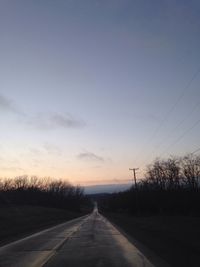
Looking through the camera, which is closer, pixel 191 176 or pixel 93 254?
pixel 93 254

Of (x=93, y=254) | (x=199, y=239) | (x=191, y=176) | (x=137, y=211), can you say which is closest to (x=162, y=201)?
(x=137, y=211)

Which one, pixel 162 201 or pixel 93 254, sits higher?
pixel 162 201

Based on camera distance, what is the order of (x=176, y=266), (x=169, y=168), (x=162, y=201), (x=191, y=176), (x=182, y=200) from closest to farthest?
(x=176, y=266)
(x=182, y=200)
(x=162, y=201)
(x=191, y=176)
(x=169, y=168)

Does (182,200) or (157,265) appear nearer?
(157,265)

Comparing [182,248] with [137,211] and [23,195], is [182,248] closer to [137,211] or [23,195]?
[137,211]

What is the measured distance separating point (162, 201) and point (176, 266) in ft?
230

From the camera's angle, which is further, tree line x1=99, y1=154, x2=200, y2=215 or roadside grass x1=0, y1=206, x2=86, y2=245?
tree line x1=99, y1=154, x2=200, y2=215

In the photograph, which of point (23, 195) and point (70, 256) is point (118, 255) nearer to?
point (70, 256)

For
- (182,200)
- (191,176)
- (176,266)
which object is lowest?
(176,266)

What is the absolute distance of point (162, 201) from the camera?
83.0 meters

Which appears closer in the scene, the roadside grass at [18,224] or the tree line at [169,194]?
the roadside grass at [18,224]

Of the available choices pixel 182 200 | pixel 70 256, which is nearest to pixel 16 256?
pixel 70 256

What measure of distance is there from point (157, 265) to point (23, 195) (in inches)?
7273

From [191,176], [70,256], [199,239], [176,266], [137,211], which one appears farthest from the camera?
[191,176]
